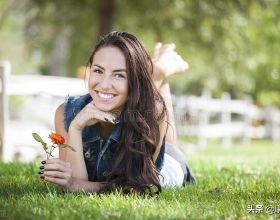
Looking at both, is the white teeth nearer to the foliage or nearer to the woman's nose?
the woman's nose

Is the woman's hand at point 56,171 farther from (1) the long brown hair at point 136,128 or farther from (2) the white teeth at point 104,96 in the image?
(2) the white teeth at point 104,96

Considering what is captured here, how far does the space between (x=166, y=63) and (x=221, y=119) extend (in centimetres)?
1403

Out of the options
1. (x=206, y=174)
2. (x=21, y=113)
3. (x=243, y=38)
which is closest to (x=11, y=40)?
(x=243, y=38)

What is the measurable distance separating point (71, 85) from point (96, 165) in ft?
22.6

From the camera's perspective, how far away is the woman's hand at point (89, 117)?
3879mm

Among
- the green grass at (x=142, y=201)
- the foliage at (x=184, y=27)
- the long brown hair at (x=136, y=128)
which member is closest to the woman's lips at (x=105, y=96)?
the long brown hair at (x=136, y=128)

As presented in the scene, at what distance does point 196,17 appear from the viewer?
16.2 meters

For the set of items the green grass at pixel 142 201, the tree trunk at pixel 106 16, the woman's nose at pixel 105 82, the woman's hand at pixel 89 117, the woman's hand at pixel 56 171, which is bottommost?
the green grass at pixel 142 201

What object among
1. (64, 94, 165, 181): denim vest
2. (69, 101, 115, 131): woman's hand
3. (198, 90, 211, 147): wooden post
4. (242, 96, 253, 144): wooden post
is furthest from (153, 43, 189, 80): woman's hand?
(242, 96, 253, 144): wooden post

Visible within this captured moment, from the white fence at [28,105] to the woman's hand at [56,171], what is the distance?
166 inches

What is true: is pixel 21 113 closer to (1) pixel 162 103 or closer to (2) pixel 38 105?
(2) pixel 38 105

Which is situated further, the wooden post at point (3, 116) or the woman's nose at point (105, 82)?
the wooden post at point (3, 116)

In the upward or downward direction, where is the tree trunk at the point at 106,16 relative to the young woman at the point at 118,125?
upward

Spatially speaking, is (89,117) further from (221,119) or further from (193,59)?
(193,59)
